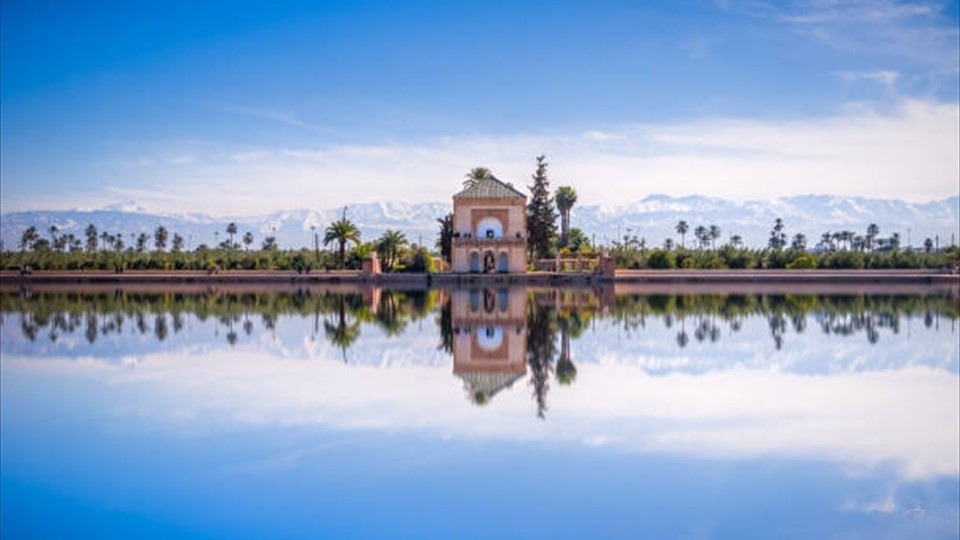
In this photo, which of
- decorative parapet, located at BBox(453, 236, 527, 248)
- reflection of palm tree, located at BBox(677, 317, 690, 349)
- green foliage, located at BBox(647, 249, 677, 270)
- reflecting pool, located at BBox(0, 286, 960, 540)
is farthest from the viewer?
green foliage, located at BBox(647, 249, 677, 270)

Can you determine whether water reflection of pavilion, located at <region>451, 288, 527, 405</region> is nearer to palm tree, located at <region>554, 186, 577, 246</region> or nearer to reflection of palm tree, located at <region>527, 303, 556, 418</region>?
reflection of palm tree, located at <region>527, 303, 556, 418</region>

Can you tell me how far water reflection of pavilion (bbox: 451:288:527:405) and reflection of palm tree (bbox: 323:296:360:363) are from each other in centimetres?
169

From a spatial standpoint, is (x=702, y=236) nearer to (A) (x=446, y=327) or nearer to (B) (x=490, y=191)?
(B) (x=490, y=191)

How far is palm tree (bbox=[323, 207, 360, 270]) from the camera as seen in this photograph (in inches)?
1729

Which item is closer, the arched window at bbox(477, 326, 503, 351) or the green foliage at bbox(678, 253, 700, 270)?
the arched window at bbox(477, 326, 503, 351)

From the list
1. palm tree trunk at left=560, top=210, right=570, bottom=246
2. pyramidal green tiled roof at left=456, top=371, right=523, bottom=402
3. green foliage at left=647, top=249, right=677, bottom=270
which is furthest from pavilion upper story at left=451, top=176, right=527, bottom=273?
pyramidal green tiled roof at left=456, top=371, right=523, bottom=402

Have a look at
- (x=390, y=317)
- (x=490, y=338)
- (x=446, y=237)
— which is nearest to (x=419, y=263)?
(x=446, y=237)

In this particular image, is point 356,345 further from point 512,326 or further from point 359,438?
point 359,438

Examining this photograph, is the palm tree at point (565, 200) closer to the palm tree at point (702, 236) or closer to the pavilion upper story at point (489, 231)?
the pavilion upper story at point (489, 231)

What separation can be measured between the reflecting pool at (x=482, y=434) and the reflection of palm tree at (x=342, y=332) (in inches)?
5.5

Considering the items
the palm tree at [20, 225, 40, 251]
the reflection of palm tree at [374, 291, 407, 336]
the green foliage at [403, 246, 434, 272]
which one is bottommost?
the reflection of palm tree at [374, 291, 407, 336]

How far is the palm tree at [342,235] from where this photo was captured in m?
43.9

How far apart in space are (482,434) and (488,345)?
19.5ft

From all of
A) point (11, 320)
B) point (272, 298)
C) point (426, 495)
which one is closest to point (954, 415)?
point (426, 495)
